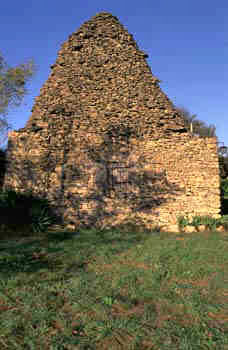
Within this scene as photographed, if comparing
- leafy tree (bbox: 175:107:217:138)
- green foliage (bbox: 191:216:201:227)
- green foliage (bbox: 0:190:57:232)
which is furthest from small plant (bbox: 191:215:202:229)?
leafy tree (bbox: 175:107:217:138)

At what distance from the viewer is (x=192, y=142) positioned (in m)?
12.0

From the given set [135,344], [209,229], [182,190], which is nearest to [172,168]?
[182,190]

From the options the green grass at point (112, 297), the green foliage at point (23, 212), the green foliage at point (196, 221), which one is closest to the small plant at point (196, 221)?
the green foliage at point (196, 221)

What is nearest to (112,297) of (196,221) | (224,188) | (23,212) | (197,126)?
(23,212)

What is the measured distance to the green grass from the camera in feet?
9.91

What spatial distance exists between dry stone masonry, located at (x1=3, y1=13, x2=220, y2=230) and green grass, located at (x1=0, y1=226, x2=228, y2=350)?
4268 mm

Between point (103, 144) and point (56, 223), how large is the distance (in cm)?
457

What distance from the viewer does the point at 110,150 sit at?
11984 mm

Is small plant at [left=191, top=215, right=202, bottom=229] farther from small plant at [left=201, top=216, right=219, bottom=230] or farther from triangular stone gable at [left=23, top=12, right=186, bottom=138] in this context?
triangular stone gable at [left=23, top=12, right=186, bottom=138]

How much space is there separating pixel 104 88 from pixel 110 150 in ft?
11.5

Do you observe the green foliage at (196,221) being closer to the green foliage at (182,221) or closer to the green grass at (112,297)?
the green foliage at (182,221)

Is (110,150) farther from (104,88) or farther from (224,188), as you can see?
(224,188)

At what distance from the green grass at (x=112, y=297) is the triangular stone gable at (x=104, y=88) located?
715 centimetres

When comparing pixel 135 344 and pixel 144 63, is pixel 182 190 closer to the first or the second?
pixel 144 63
